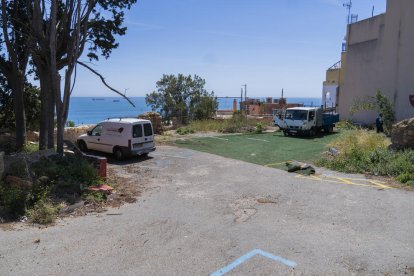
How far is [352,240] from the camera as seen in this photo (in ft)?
23.6

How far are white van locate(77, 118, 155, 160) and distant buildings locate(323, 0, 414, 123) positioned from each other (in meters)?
19.2

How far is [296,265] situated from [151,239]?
2674mm

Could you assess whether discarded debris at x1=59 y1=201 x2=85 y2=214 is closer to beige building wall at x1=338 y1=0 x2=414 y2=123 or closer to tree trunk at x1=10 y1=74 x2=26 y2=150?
tree trunk at x1=10 y1=74 x2=26 y2=150

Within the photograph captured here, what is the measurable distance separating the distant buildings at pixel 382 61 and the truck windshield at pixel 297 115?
6.82 meters

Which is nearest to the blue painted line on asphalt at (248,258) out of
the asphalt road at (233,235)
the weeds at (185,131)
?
the asphalt road at (233,235)

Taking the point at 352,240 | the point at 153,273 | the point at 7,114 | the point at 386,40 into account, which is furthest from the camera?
the point at 386,40

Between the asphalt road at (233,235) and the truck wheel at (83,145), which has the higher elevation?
the truck wheel at (83,145)

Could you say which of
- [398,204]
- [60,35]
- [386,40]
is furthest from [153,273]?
[386,40]

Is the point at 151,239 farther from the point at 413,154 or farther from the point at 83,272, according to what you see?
the point at 413,154

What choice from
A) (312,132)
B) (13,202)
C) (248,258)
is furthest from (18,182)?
(312,132)

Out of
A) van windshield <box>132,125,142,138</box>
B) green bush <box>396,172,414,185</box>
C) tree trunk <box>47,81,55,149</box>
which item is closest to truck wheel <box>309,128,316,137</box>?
van windshield <box>132,125,142,138</box>

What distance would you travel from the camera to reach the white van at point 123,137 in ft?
54.0

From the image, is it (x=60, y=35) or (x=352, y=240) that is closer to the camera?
(x=352, y=240)

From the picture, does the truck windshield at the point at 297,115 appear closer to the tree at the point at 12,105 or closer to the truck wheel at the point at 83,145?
the truck wheel at the point at 83,145
